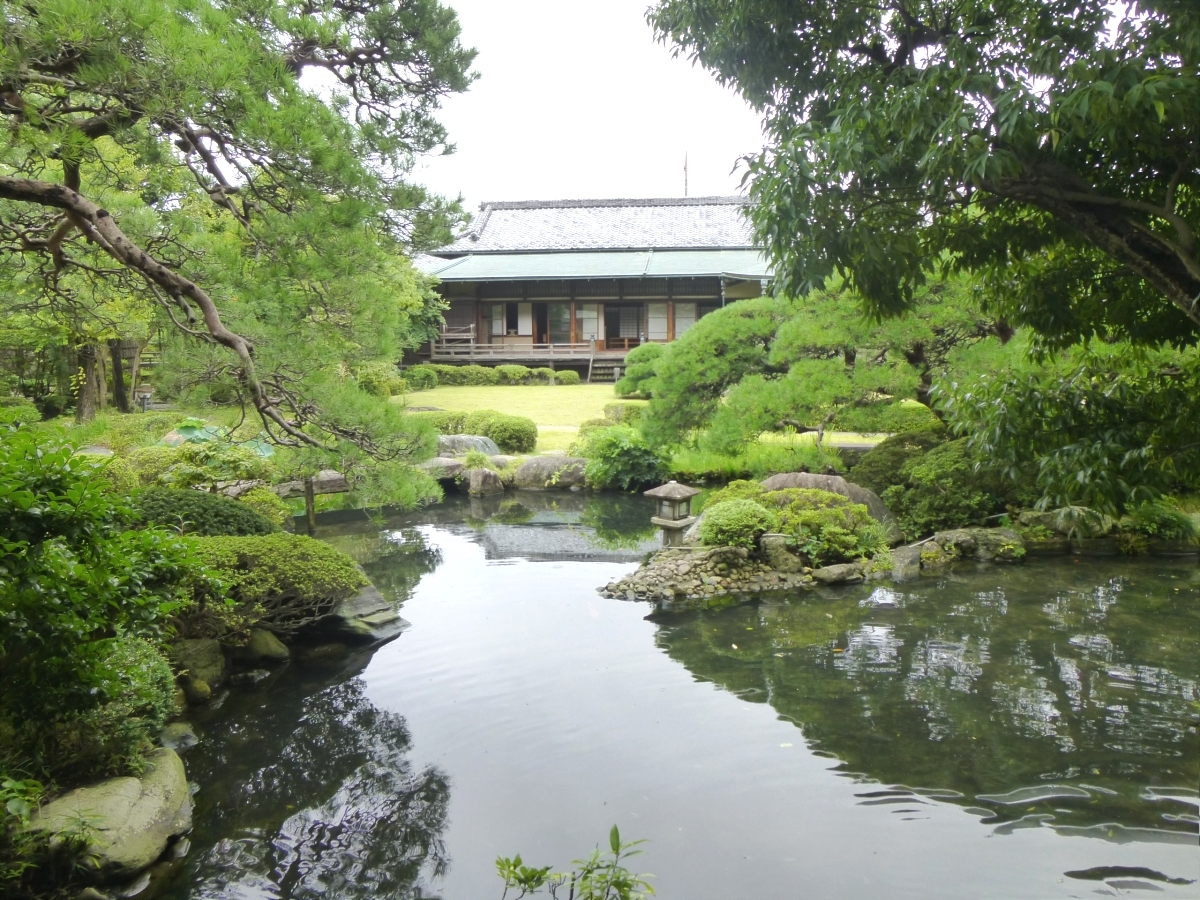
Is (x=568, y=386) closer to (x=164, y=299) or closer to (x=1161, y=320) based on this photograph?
(x=164, y=299)

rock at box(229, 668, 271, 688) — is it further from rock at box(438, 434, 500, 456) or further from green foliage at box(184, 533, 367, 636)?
rock at box(438, 434, 500, 456)

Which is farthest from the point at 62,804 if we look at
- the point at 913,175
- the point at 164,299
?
the point at 913,175

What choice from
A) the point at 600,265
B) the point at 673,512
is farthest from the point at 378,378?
the point at 600,265

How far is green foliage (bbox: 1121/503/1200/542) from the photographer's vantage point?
1021cm

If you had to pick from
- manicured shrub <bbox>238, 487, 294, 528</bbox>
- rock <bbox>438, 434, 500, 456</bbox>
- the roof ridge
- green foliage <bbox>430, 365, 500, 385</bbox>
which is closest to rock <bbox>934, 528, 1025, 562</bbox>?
manicured shrub <bbox>238, 487, 294, 528</bbox>

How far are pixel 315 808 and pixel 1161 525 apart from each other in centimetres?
1015

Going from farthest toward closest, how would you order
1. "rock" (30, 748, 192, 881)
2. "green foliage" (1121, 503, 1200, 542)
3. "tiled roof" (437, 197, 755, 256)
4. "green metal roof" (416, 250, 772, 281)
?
"tiled roof" (437, 197, 755, 256) → "green metal roof" (416, 250, 772, 281) → "green foliage" (1121, 503, 1200, 542) → "rock" (30, 748, 192, 881)

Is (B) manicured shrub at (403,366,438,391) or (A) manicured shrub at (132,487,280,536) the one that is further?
(B) manicured shrub at (403,366,438,391)

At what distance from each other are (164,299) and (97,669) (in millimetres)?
2902

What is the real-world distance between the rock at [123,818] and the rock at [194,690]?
5.76ft

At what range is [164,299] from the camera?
5.70 m

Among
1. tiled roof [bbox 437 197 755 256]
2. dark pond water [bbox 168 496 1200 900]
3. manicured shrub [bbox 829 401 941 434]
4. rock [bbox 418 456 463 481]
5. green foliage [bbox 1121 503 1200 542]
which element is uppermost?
tiled roof [bbox 437 197 755 256]

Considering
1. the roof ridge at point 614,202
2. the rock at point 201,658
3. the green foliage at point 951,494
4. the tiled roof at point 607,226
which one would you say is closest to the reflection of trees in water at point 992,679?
the green foliage at point 951,494

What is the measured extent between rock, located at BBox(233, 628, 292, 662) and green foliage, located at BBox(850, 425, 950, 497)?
7837 millimetres
